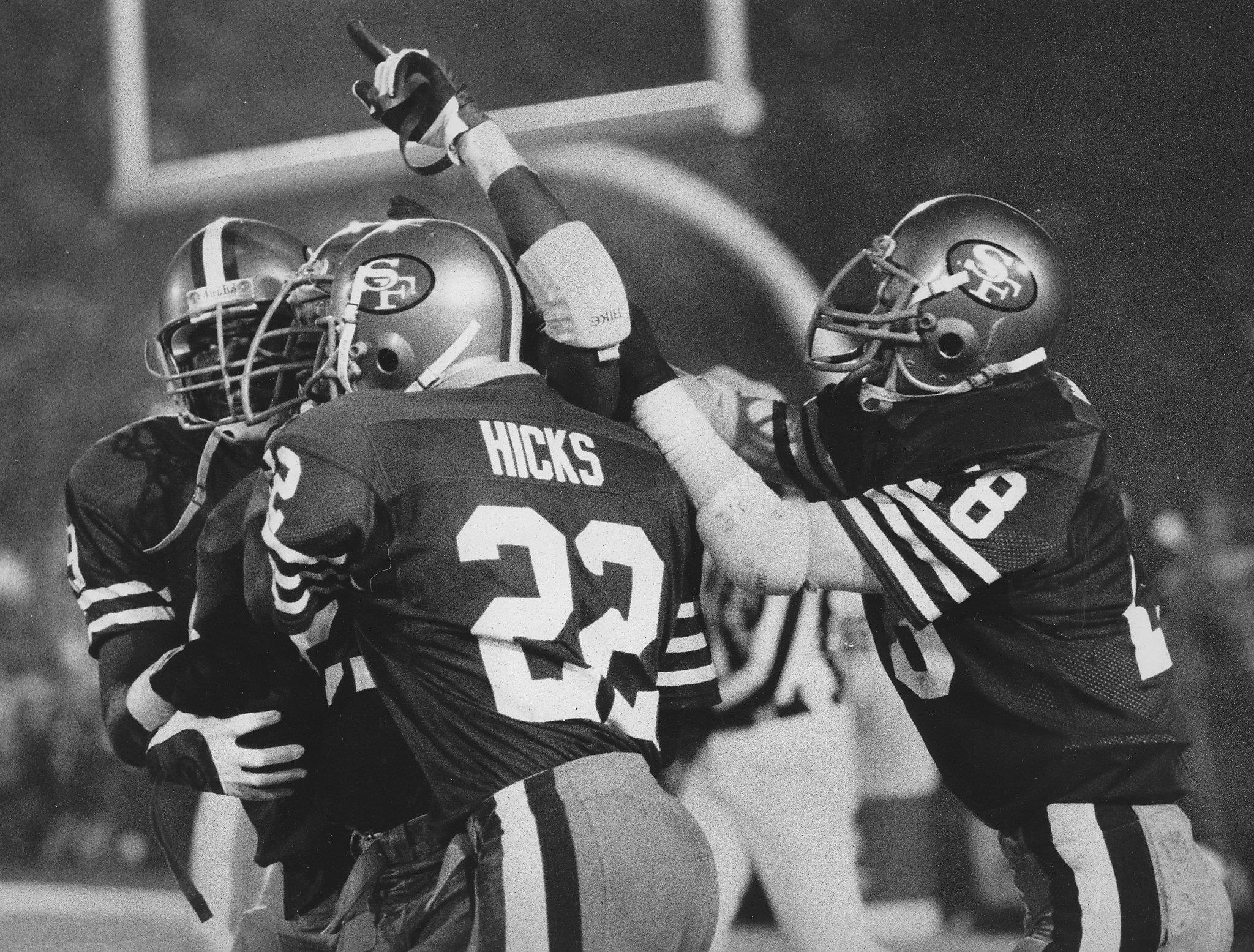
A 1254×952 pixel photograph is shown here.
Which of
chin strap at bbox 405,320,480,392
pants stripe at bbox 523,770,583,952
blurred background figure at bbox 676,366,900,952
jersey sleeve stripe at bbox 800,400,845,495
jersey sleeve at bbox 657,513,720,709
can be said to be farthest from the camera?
blurred background figure at bbox 676,366,900,952

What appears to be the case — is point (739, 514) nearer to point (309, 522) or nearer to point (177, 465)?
point (309, 522)

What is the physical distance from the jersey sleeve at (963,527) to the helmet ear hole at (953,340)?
19 cm

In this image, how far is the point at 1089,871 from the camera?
2.00m

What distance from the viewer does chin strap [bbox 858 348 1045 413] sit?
214 cm

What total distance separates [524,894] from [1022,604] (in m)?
0.85

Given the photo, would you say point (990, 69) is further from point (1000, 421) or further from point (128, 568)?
point (128, 568)

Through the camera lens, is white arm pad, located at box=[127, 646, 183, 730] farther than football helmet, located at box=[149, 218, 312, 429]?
No

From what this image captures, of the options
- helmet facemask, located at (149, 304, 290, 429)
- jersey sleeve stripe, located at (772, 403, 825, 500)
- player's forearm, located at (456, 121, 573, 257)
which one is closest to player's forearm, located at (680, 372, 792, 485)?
jersey sleeve stripe, located at (772, 403, 825, 500)

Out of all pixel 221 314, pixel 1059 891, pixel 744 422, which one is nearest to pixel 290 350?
pixel 221 314

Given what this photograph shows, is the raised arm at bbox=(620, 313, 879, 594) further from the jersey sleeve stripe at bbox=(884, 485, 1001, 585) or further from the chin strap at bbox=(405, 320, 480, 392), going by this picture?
the chin strap at bbox=(405, 320, 480, 392)

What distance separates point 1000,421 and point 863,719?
916 mm

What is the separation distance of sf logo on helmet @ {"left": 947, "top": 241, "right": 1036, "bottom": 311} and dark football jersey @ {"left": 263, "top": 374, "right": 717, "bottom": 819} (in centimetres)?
67

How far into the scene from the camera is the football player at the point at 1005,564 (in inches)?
79.1

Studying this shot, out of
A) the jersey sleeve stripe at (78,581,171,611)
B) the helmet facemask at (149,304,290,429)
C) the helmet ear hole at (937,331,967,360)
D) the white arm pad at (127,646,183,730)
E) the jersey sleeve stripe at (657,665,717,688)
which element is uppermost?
the helmet facemask at (149,304,290,429)
